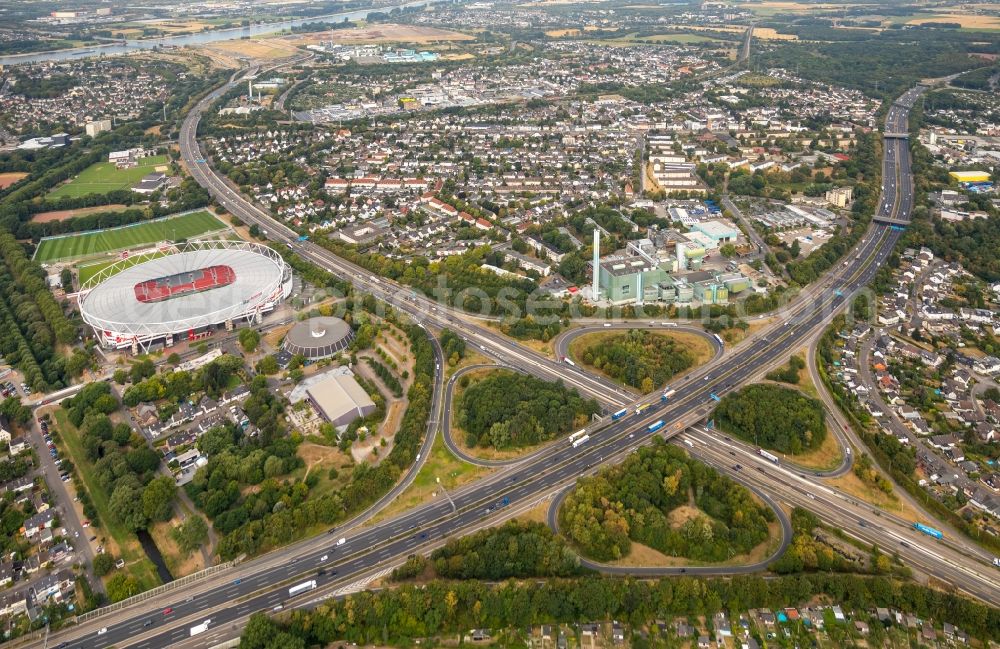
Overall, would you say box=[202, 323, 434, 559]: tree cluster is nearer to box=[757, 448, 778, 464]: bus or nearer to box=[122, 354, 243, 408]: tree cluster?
box=[122, 354, 243, 408]: tree cluster

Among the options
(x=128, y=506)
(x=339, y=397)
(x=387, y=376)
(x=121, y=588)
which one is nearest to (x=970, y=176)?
(x=387, y=376)

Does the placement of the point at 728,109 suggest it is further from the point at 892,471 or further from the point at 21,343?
the point at 21,343

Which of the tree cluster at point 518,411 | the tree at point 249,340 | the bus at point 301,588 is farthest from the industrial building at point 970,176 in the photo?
the bus at point 301,588

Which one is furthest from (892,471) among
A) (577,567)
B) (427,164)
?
(427,164)

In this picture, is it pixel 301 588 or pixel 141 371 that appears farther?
pixel 141 371

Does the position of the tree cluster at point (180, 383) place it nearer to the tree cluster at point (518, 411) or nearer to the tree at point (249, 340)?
the tree at point (249, 340)

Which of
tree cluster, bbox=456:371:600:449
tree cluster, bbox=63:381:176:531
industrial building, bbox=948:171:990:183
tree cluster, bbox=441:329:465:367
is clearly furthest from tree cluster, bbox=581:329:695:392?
industrial building, bbox=948:171:990:183

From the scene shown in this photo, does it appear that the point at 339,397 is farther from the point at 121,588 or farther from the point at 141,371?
the point at 121,588
